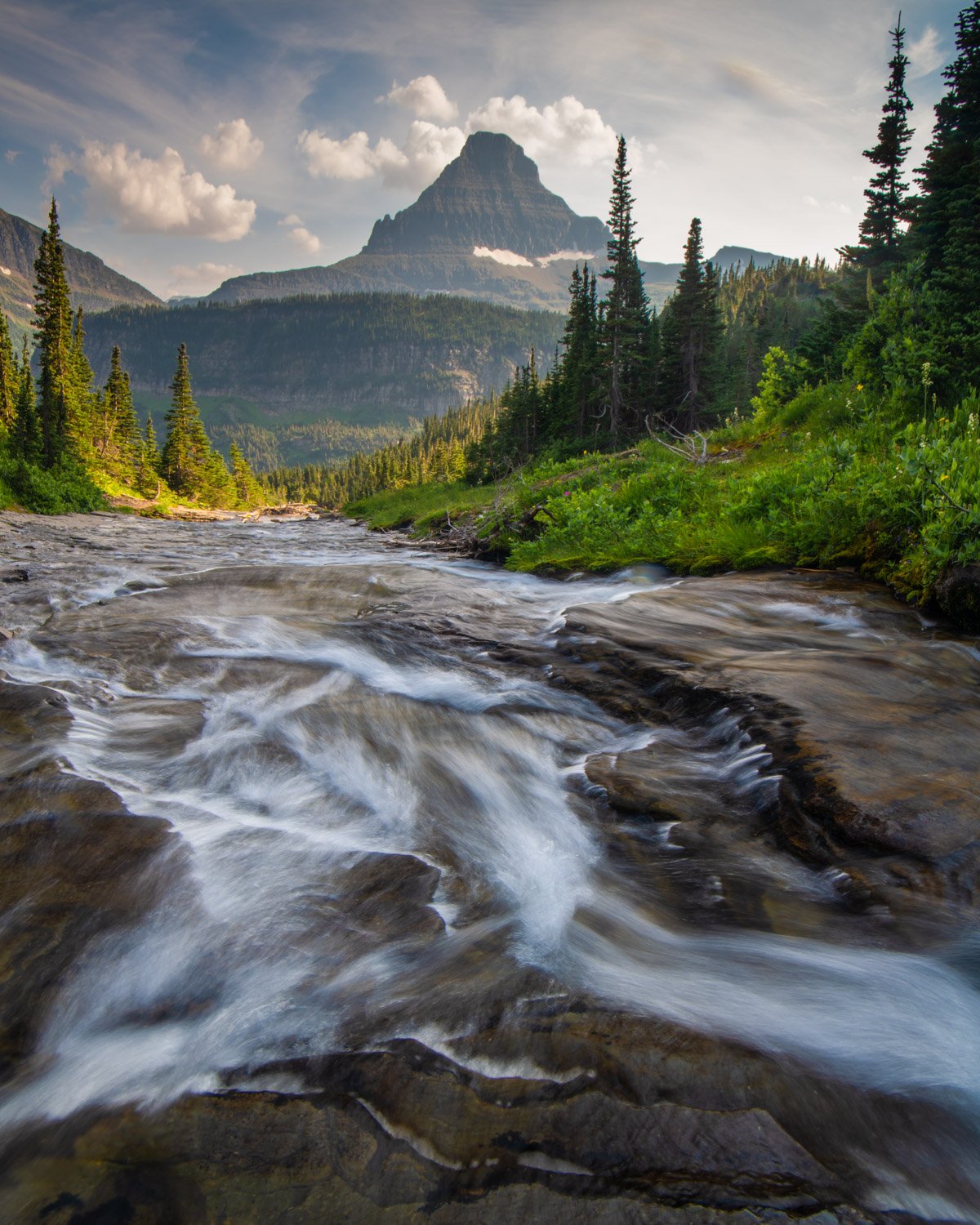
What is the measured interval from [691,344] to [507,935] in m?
51.5

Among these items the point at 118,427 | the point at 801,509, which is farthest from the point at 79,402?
the point at 801,509

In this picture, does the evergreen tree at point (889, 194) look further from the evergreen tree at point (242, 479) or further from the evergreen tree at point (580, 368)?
the evergreen tree at point (242, 479)

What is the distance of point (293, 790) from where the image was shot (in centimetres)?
405

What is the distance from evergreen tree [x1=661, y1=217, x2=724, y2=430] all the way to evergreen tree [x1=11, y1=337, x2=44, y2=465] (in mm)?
41367

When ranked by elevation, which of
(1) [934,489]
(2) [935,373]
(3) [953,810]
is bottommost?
(3) [953,810]

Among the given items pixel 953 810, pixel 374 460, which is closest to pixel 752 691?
pixel 953 810

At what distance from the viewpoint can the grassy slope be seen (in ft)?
19.6

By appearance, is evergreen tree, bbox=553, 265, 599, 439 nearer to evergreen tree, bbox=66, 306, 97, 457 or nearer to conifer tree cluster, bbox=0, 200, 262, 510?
conifer tree cluster, bbox=0, 200, 262, 510

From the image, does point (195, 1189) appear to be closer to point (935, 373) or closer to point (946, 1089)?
point (946, 1089)

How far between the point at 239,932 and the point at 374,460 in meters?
Result: 141

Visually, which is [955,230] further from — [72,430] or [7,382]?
[7,382]

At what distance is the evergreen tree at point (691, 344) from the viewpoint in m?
47.9

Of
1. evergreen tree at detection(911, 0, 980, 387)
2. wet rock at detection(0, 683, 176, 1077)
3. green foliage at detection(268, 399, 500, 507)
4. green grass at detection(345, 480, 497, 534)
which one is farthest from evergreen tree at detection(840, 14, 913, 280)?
green foliage at detection(268, 399, 500, 507)

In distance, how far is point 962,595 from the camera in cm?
527
